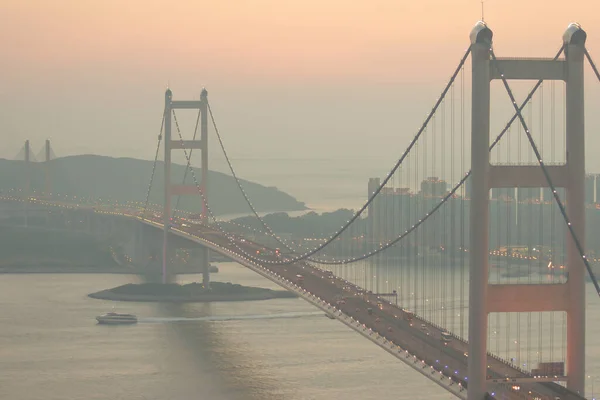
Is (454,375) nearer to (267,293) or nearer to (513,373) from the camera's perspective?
(513,373)

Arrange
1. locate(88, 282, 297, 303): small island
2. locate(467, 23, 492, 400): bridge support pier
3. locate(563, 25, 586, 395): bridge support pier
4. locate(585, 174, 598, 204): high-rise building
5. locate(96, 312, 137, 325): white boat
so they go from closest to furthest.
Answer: locate(467, 23, 492, 400): bridge support pier
locate(563, 25, 586, 395): bridge support pier
locate(96, 312, 137, 325): white boat
locate(88, 282, 297, 303): small island
locate(585, 174, 598, 204): high-rise building

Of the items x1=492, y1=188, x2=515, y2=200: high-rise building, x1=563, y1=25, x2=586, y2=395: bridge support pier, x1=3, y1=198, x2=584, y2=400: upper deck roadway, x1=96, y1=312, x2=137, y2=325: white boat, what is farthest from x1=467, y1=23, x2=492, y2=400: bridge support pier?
x1=96, y1=312, x2=137, y2=325: white boat

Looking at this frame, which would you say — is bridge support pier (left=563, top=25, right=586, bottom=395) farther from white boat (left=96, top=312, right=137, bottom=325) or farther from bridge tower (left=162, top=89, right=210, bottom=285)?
bridge tower (left=162, top=89, right=210, bottom=285)

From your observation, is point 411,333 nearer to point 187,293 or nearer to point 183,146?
point 187,293

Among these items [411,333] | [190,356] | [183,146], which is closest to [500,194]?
[190,356]

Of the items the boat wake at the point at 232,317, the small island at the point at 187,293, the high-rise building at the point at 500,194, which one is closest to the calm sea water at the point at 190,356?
the boat wake at the point at 232,317
